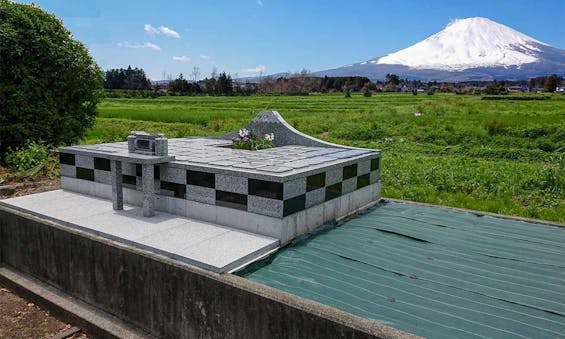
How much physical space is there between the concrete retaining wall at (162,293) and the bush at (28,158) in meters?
3.61

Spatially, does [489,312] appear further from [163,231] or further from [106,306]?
[106,306]

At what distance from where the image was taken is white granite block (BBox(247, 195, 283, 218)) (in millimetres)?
3975

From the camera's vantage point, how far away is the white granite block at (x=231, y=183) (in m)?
4.19

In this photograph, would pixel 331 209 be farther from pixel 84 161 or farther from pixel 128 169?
pixel 84 161

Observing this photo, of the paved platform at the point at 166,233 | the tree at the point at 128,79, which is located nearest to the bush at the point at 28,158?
the paved platform at the point at 166,233

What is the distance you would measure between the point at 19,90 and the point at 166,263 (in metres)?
7.47

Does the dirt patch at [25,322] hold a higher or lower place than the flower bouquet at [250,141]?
lower

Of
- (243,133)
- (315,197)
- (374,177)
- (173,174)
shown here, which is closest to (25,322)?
(173,174)

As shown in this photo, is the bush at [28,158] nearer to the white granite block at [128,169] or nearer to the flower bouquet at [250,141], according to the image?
the white granite block at [128,169]

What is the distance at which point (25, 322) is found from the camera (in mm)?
4254

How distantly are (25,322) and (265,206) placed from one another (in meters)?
2.73

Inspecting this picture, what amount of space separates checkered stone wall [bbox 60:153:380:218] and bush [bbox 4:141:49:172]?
131 inches

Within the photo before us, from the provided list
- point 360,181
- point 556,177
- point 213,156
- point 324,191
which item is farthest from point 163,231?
point 556,177

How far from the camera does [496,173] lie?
8.90 meters
